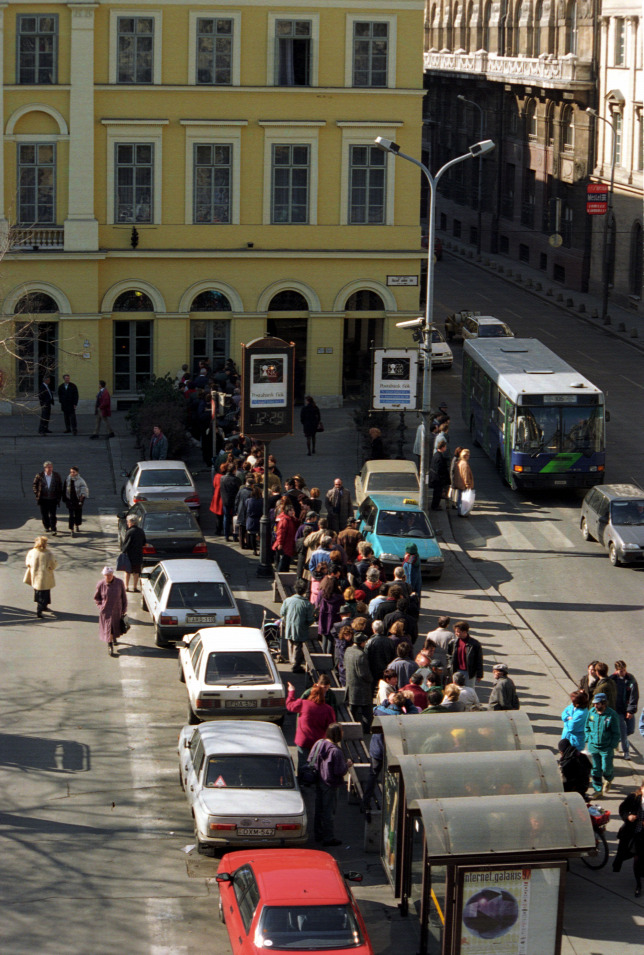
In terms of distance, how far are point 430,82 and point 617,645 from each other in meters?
77.3

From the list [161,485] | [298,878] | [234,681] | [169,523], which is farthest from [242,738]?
[161,485]

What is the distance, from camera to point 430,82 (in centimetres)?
9812

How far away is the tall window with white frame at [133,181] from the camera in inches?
1743

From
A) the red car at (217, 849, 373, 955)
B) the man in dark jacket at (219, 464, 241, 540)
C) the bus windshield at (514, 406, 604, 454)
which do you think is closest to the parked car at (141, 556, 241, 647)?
the man in dark jacket at (219, 464, 241, 540)

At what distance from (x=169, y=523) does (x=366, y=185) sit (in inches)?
724

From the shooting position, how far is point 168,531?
96.7 ft

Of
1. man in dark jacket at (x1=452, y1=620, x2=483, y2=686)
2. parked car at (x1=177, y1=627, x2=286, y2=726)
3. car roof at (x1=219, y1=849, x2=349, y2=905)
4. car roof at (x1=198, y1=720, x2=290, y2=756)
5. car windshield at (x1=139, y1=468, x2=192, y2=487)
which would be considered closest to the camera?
car roof at (x1=219, y1=849, x2=349, y2=905)

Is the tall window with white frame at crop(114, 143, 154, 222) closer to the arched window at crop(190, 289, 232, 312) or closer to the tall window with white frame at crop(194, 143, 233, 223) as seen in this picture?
the tall window with white frame at crop(194, 143, 233, 223)

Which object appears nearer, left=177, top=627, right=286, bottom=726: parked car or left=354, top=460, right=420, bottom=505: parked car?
left=177, top=627, right=286, bottom=726: parked car

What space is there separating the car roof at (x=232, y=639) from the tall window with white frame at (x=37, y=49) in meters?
25.8

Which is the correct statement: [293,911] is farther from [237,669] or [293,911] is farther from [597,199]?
[597,199]

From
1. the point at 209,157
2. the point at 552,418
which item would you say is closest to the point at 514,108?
the point at 209,157

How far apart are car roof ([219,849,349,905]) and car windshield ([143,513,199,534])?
46.1 ft

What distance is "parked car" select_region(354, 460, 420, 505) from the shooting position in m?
32.9
